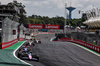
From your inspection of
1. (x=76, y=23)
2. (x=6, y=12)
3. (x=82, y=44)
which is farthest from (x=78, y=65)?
(x=76, y=23)

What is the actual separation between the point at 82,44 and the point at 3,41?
15154 millimetres

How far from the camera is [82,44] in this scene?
33406 mm

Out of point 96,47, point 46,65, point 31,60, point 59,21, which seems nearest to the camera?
point 46,65

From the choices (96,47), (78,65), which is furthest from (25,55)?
(96,47)

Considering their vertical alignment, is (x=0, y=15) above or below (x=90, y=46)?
above

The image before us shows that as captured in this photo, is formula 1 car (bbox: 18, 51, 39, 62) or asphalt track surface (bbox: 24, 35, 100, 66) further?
formula 1 car (bbox: 18, 51, 39, 62)

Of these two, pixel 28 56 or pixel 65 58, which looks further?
pixel 65 58

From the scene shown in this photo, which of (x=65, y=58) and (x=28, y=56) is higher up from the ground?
(x=28, y=56)

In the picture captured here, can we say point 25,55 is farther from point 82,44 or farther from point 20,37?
point 20,37

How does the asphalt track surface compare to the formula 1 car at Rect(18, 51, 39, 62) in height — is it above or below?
below

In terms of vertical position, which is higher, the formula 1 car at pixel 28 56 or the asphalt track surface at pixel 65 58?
the formula 1 car at pixel 28 56

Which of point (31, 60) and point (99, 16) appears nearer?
point (31, 60)

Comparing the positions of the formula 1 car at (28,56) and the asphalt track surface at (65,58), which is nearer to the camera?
the asphalt track surface at (65,58)

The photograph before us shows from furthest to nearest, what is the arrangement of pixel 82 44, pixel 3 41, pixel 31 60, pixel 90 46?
pixel 82 44, pixel 90 46, pixel 3 41, pixel 31 60
